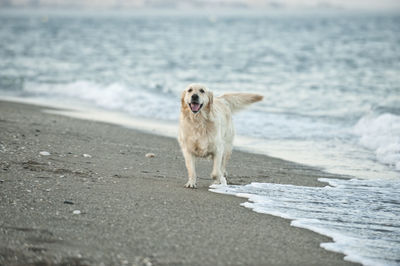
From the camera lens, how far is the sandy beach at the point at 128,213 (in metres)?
3.71

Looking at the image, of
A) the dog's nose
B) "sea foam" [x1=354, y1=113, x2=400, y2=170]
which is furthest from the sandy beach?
"sea foam" [x1=354, y1=113, x2=400, y2=170]

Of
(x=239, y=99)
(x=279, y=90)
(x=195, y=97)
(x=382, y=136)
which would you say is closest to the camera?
(x=195, y=97)

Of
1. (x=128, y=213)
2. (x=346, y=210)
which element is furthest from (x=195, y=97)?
(x=346, y=210)

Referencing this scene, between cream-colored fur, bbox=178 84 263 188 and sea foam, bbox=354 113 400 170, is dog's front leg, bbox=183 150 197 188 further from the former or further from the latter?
sea foam, bbox=354 113 400 170

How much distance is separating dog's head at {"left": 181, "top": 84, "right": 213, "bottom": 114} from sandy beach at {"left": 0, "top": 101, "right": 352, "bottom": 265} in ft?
3.01

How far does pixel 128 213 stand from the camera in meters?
4.60

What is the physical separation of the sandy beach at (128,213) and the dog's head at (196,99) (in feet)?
3.01

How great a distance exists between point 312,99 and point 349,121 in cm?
291

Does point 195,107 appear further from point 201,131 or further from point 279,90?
point 279,90

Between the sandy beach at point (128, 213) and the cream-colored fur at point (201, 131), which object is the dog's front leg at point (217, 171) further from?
the sandy beach at point (128, 213)

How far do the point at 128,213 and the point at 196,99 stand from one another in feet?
5.86

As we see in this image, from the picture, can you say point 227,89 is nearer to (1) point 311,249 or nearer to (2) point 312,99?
(2) point 312,99

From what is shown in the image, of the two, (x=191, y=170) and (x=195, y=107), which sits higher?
(x=195, y=107)

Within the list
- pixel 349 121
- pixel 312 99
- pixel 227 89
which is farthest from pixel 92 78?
pixel 349 121
